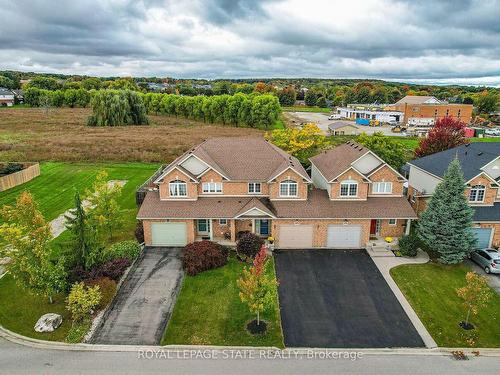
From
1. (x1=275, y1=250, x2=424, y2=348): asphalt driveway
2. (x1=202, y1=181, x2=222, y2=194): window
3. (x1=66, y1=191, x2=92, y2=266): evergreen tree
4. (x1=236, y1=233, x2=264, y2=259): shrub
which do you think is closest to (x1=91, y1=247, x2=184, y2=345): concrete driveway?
(x1=66, y1=191, x2=92, y2=266): evergreen tree

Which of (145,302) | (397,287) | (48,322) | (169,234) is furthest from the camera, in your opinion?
(169,234)

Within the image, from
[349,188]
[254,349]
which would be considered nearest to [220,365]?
[254,349]

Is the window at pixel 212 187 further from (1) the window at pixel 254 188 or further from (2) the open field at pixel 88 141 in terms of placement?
(2) the open field at pixel 88 141

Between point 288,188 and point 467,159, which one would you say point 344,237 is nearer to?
point 288,188

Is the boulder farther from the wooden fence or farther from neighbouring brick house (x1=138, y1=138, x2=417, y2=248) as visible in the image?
the wooden fence

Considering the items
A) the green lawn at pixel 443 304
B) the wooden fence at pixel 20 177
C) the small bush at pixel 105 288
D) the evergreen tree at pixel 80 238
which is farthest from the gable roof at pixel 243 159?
the wooden fence at pixel 20 177

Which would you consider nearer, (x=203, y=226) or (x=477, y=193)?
(x=477, y=193)

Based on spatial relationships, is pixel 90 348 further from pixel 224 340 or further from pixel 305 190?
pixel 305 190
